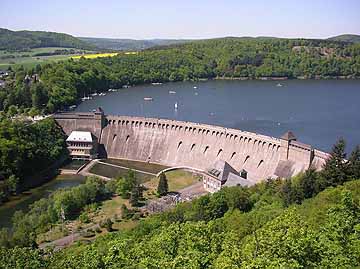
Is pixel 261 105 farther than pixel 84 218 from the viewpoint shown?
Yes

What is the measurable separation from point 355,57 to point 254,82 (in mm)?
37104

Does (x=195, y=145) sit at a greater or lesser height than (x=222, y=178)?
greater

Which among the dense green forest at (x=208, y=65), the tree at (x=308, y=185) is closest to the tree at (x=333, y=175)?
the tree at (x=308, y=185)

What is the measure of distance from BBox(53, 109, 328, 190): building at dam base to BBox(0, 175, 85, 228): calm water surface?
29.0 feet

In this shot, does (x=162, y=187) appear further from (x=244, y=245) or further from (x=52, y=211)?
(x=244, y=245)

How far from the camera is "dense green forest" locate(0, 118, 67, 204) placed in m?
53.2

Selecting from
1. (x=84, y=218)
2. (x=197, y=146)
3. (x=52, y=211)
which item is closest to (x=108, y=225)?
(x=84, y=218)

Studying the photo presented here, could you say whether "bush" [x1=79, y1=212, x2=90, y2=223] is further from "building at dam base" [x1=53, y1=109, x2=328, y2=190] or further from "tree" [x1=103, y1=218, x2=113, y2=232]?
"building at dam base" [x1=53, y1=109, x2=328, y2=190]

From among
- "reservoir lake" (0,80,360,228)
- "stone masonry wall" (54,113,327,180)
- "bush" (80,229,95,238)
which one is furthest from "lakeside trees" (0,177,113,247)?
"stone masonry wall" (54,113,327,180)

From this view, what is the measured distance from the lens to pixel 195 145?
5959cm

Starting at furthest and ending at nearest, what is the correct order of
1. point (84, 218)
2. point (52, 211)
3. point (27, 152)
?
1. point (27, 152)
2. point (52, 211)
3. point (84, 218)

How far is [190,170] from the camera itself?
187ft

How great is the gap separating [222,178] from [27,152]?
24347mm

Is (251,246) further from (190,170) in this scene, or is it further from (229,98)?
(229,98)
